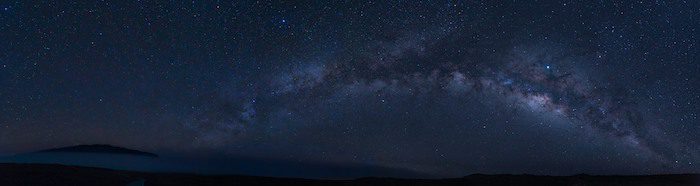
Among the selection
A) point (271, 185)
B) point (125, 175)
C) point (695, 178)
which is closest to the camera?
point (125, 175)

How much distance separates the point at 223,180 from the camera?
130 feet

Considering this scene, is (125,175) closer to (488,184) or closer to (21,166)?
(21,166)

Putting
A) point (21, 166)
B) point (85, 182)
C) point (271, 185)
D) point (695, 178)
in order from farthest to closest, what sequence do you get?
point (695, 178) → point (271, 185) → point (21, 166) → point (85, 182)

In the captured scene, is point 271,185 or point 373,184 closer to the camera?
point 271,185

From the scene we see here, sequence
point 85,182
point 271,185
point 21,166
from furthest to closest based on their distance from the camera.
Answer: point 271,185 < point 21,166 < point 85,182

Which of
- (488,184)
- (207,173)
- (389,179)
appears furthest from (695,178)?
(207,173)

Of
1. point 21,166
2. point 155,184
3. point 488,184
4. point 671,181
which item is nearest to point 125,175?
point 155,184

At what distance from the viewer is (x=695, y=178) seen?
40.0 metres

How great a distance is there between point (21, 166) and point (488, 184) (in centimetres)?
3302

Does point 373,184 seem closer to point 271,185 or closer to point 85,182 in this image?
point 271,185

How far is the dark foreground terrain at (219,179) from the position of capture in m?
28.7

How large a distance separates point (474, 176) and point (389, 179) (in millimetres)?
8479

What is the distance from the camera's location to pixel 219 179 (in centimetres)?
4009

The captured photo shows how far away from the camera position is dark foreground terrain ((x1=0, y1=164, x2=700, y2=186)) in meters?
28.7
